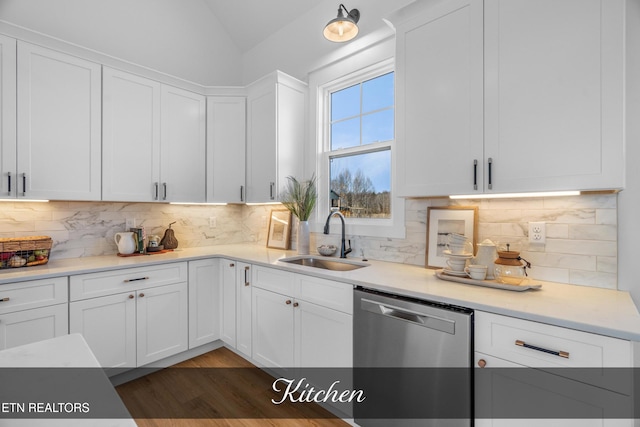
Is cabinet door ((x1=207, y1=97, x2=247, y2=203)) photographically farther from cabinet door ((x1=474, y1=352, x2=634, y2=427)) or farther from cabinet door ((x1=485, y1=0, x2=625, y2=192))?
cabinet door ((x1=474, y1=352, x2=634, y2=427))

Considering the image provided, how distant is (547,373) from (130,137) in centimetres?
313

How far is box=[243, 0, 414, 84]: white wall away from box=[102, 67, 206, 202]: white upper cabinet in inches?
36.7

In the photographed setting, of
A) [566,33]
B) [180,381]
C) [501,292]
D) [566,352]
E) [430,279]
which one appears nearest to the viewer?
[566,352]

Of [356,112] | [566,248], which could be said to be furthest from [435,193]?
[356,112]

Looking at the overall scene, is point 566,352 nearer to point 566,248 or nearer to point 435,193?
point 566,248

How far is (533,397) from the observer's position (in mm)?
1189

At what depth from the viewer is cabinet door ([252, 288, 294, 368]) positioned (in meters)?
2.18

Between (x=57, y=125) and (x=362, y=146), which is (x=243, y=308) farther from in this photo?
(x=57, y=125)

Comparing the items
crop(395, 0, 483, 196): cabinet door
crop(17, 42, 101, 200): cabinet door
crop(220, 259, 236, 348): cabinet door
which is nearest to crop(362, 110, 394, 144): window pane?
crop(395, 0, 483, 196): cabinet door

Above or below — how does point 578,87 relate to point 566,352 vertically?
above

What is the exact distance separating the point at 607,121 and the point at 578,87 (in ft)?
0.63

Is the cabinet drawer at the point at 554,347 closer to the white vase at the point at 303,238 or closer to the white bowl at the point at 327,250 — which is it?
the white bowl at the point at 327,250

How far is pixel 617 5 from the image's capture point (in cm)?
127

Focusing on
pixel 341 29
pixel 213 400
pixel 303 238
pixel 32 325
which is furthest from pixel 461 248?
A: pixel 32 325
